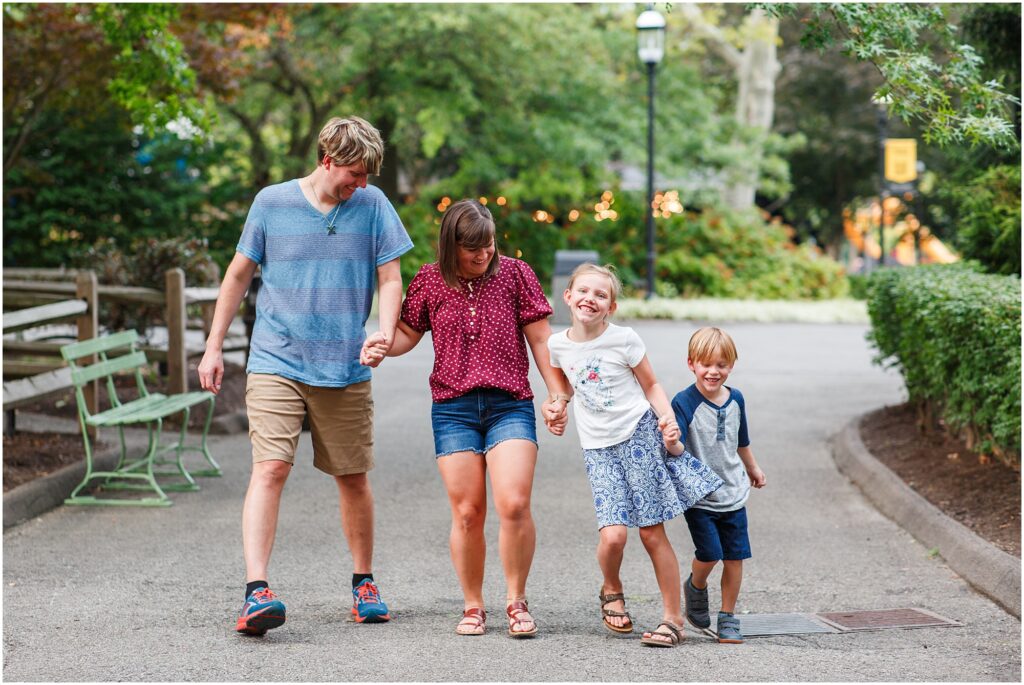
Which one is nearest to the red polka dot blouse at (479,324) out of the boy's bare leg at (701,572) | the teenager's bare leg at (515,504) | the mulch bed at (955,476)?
the teenager's bare leg at (515,504)

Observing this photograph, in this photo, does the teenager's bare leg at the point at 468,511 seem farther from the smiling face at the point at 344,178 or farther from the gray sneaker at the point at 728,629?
the smiling face at the point at 344,178

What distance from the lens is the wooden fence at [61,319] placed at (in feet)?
30.3

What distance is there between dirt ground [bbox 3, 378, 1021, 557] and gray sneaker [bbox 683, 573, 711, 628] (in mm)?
1875

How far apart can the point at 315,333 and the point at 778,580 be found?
9.08 ft

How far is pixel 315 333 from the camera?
517 centimetres

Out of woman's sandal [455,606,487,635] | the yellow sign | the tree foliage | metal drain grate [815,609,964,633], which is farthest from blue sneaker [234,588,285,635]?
the yellow sign

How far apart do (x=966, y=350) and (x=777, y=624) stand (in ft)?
9.17

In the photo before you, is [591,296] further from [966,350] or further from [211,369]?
[966,350]

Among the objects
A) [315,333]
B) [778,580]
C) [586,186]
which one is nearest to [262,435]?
[315,333]

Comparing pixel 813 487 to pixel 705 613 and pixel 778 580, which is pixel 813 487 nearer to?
pixel 778 580

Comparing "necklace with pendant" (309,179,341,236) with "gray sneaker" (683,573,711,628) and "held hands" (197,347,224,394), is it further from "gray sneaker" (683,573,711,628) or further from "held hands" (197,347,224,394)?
"gray sneaker" (683,573,711,628)

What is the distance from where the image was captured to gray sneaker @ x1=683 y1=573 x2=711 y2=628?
17.7 feet

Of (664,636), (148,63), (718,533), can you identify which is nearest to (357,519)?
(664,636)

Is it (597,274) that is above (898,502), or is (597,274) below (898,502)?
above
